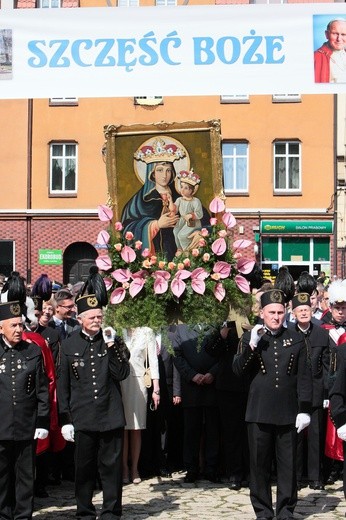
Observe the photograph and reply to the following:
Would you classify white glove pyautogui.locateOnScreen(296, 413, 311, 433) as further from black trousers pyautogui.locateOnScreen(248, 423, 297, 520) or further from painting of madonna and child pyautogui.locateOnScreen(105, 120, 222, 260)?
painting of madonna and child pyautogui.locateOnScreen(105, 120, 222, 260)

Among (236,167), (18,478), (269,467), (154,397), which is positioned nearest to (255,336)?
(269,467)

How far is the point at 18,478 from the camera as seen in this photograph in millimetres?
8164

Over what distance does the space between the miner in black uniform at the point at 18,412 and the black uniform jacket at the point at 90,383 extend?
34cm

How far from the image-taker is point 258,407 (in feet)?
27.8

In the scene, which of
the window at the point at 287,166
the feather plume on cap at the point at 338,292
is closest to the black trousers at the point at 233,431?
the feather plume on cap at the point at 338,292

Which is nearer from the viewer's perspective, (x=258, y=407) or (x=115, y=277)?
(x=258, y=407)

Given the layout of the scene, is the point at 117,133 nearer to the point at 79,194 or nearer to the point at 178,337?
the point at 178,337

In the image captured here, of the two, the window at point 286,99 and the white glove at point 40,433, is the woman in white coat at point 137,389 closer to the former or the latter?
the white glove at point 40,433

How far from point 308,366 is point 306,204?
25196 mm

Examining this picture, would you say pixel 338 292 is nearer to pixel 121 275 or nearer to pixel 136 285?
Answer: pixel 136 285

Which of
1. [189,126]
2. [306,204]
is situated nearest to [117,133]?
[189,126]

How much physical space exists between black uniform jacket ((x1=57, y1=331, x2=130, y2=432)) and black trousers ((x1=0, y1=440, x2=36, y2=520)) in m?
0.43

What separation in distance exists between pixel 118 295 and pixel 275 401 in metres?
2.04

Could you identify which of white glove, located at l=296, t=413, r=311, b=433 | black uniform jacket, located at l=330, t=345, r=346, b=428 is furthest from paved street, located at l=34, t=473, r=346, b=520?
black uniform jacket, located at l=330, t=345, r=346, b=428
